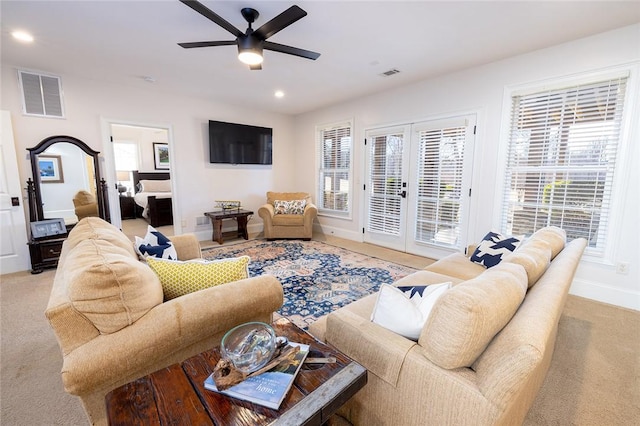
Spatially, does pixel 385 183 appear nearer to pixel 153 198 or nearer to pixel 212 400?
pixel 212 400

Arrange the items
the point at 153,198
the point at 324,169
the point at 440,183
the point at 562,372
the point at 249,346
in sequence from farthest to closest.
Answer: the point at 153,198
the point at 324,169
the point at 440,183
the point at 562,372
the point at 249,346

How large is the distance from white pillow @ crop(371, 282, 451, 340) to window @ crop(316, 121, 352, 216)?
3.96 m

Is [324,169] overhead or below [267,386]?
overhead

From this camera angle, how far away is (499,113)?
329cm

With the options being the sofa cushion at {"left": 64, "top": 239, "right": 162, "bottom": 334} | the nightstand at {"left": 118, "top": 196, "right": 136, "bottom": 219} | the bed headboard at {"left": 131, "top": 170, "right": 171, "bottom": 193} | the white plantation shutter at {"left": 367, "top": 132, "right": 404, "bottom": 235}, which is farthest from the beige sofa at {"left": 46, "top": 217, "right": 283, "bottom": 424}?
the bed headboard at {"left": 131, "top": 170, "right": 171, "bottom": 193}

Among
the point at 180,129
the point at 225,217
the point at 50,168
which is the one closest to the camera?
the point at 50,168

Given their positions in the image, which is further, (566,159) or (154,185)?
(154,185)

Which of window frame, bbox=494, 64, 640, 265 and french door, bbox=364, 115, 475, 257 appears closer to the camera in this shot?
window frame, bbox=494, 64, 640, 265

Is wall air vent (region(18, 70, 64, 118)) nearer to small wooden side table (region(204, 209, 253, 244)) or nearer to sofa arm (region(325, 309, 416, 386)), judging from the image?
small wooden side table (region(204, 209, 253, 244))

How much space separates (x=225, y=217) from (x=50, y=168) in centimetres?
236

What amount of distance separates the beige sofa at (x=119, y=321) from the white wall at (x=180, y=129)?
3589 mm

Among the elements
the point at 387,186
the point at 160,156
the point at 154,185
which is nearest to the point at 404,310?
the point at 387,186

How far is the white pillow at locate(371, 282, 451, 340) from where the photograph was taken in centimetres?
113

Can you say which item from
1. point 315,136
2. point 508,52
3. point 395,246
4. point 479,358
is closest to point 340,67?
point 508,52
